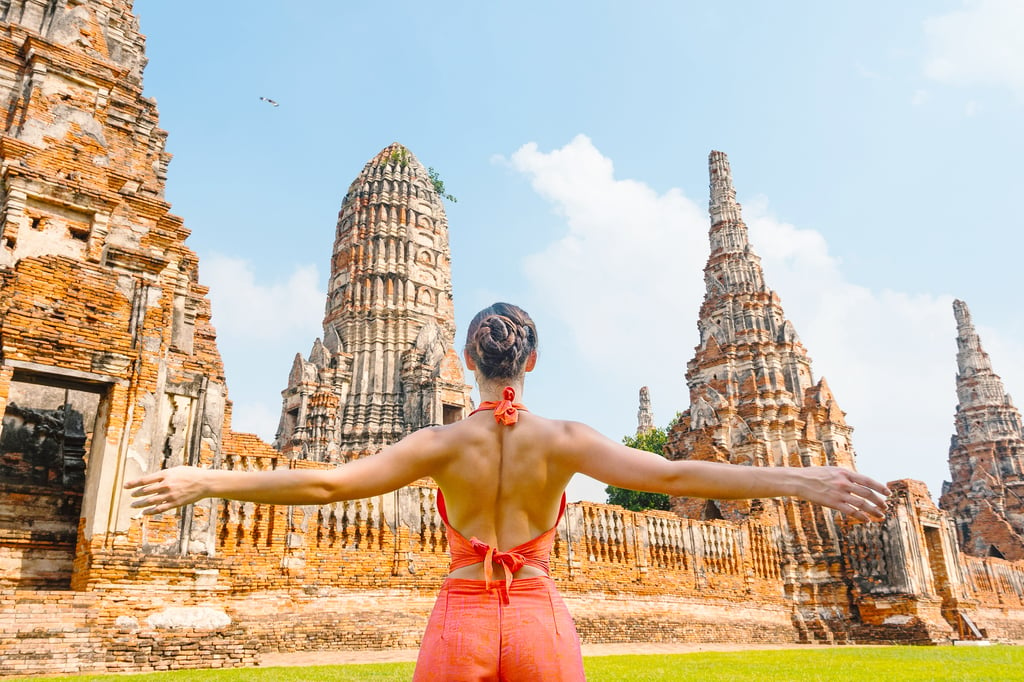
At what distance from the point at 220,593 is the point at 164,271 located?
16.6 ft

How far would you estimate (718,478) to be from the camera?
2.23 metres

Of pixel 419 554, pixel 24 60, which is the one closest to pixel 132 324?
pixel 24 60

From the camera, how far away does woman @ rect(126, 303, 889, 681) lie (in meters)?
2.09

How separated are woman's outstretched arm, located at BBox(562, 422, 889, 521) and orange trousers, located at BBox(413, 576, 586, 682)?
399 millimetres

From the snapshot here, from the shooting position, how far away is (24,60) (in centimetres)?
1185

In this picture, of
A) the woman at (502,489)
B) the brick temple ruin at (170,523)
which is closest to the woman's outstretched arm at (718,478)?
the woman at (502,489)

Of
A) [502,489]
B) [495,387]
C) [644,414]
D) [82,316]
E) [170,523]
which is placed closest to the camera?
[502,489]

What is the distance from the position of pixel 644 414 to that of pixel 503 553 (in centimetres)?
6057

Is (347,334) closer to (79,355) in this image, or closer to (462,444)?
(79,355)

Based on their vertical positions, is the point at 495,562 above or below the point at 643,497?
below

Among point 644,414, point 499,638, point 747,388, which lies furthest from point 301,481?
point 644,414

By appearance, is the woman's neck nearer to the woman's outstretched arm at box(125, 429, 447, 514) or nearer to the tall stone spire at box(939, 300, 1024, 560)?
the woman's outstretched arm at box(125, 429, 447, 514)

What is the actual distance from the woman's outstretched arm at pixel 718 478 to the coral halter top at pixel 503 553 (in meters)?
0.19

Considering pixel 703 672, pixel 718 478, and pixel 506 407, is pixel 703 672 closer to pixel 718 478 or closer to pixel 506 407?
pixel 718 478
